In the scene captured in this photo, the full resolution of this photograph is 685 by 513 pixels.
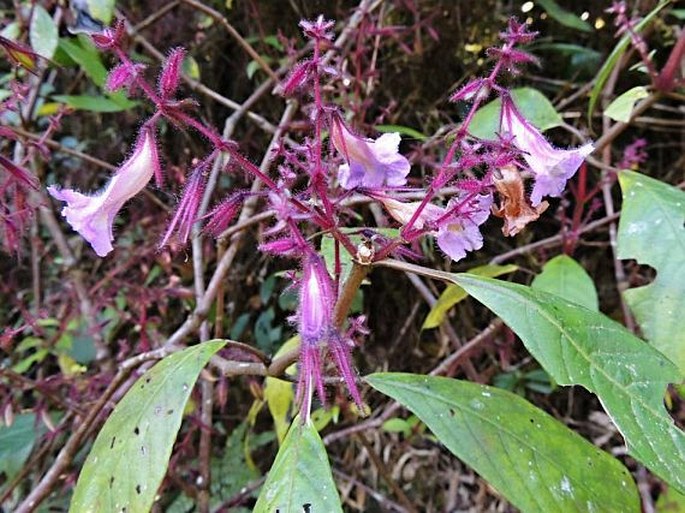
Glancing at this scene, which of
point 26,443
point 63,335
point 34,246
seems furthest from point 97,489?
point 34,246

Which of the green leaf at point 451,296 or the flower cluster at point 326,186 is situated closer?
the flower cluster at point 326,186

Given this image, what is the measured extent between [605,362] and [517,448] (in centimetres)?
14

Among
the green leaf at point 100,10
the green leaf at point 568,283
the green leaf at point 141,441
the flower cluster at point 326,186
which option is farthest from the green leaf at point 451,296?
the green leaf at point 100,10

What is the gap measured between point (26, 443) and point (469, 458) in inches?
40.9

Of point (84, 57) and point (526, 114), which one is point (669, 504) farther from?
point (84, 57)

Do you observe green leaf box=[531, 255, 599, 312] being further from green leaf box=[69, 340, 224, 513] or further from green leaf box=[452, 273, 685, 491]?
green leaf box=[69, 340, 224, 513]

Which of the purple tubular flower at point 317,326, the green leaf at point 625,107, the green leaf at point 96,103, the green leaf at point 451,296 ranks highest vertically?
the green leaf at point 96,103

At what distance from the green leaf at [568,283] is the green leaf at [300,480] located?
55 centimetres

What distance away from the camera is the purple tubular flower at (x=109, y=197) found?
69cm

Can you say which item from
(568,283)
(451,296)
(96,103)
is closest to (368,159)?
(451,296)

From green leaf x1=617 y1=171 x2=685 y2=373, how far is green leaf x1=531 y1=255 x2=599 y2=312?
162mm

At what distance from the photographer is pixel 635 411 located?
0.68 meters

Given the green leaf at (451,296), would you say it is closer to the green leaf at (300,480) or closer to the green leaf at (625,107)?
the green leaf at (625,107)

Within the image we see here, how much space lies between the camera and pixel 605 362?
0.71 metres
